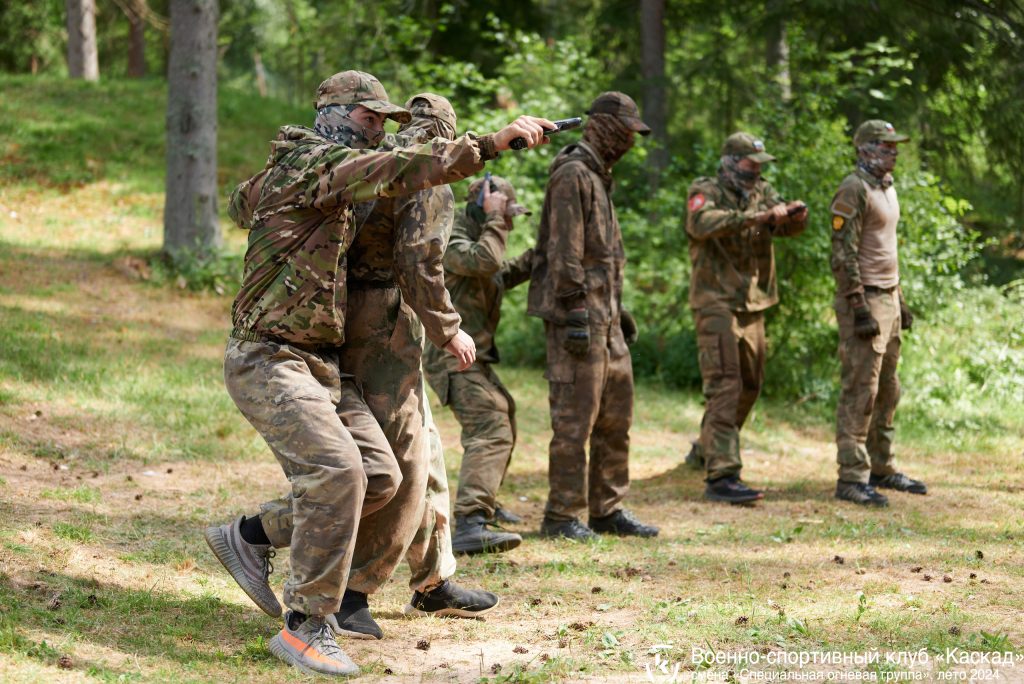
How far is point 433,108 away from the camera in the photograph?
17.7ft

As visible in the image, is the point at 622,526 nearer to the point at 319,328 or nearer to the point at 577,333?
the point at 577,333

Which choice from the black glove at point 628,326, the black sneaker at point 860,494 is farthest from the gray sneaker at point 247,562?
the black sneaker at point 860,494

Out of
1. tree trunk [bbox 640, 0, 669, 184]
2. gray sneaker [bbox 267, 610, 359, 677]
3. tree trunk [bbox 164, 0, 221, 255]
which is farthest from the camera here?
tree trunk [bbox 640, 0, 669, 184]

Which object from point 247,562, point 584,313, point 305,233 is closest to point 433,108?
point 305,233

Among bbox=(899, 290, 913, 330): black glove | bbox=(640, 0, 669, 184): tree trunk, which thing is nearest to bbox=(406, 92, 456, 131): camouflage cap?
bbox=(899, 290, 913, 330): black glove

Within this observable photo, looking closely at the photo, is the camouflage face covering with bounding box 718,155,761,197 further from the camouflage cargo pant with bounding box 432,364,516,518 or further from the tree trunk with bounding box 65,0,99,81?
the tree trunk with bounding box 65,0,99,81

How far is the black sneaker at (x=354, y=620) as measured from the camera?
16.4 feet

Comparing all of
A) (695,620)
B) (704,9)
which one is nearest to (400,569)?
(695,620)

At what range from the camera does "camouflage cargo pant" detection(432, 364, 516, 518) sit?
6.82 meters

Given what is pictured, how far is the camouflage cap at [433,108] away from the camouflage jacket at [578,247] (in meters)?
1.57

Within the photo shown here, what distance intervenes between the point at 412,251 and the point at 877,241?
16.1ft

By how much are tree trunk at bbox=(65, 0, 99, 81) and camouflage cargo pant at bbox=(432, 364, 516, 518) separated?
15830 mm

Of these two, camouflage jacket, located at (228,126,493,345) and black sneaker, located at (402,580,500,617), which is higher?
camouflage jacket, located at (228,126,493,345)

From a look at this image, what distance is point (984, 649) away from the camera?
4758 mm
